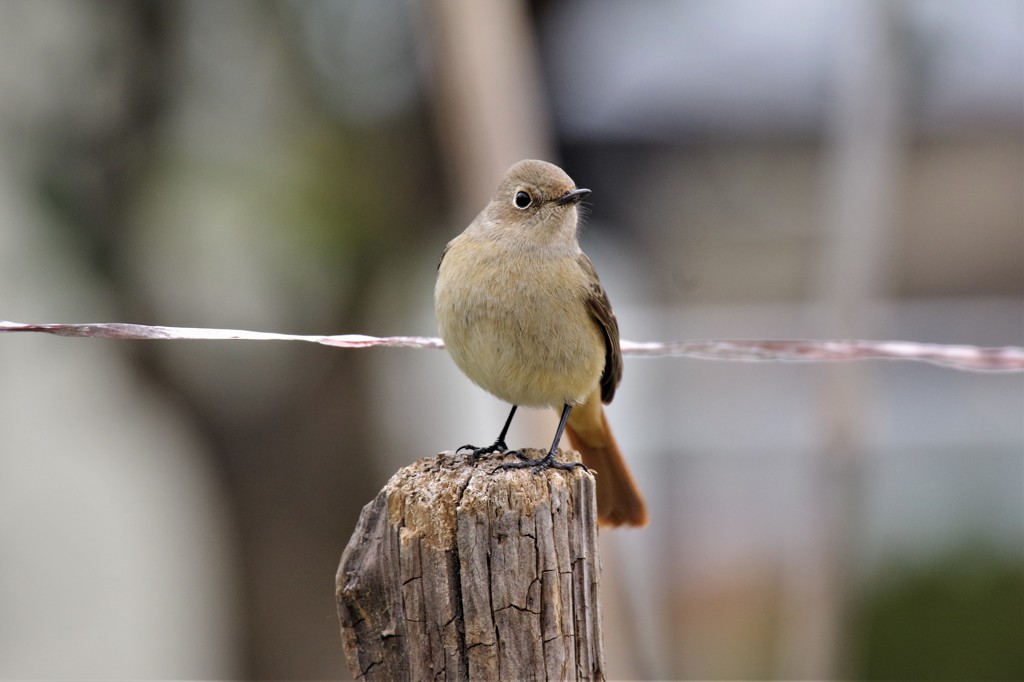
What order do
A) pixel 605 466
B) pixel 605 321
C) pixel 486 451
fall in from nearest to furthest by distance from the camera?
pixel 486 451 → pixel 605 321 → pixel 605 466

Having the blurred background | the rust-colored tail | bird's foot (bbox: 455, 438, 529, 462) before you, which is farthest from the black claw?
the blurred background

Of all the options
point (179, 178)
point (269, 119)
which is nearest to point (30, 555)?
point (179, 178)

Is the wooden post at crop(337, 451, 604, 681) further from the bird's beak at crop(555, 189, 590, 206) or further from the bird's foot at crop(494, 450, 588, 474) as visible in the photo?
the bird's beak at crop(555, 189, 590, 206)

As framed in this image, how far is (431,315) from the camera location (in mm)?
8898

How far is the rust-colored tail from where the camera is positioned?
11.5 feet

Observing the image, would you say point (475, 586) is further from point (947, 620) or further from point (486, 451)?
point (947, 620)

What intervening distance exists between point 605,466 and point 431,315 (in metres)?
5.29

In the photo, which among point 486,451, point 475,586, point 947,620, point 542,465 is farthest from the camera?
point 947,620

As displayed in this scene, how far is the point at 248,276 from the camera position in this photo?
720 centimetres

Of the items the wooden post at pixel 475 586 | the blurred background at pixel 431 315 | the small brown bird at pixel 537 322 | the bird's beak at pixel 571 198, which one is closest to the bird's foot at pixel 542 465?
the wooden post at pixel 475 586

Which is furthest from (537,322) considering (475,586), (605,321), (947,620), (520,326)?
(947,620)

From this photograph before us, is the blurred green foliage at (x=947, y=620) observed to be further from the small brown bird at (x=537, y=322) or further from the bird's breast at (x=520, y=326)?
the bird's breast at (x=520, y=326)

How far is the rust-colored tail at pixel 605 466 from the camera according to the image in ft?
11.5

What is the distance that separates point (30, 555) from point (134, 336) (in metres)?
5.67
